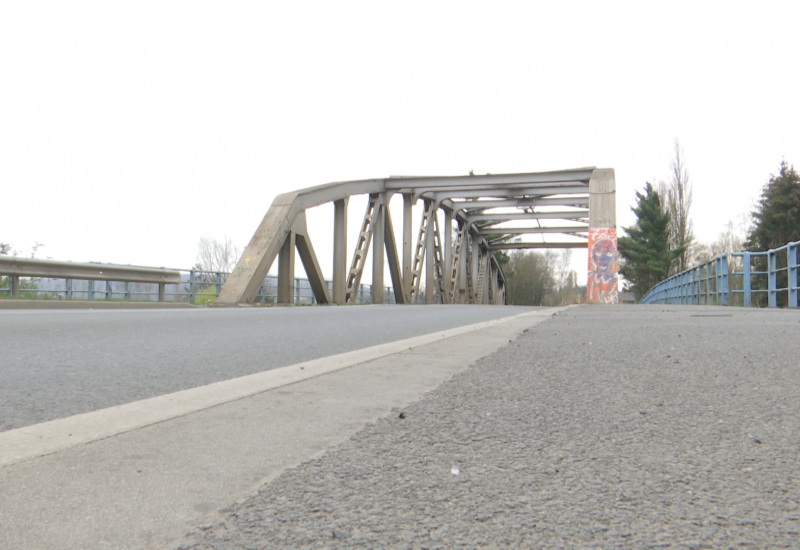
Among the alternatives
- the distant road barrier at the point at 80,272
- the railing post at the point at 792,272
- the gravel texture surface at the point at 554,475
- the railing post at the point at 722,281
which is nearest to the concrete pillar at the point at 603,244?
the railing post at the point at 722,281

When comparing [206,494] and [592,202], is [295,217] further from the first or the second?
[206,494]

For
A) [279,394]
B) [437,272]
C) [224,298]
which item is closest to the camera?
[279,394]

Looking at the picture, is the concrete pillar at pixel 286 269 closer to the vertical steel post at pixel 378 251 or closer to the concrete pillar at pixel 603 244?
the vertical steel post at pixel 378 251

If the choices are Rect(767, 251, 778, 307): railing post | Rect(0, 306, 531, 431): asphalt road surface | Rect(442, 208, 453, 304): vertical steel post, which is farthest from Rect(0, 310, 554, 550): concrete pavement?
Rect(442, 208, 453, 304): vertical steel post

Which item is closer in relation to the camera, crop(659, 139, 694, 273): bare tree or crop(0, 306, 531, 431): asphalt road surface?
crop(0, 306, 531, 431): asphalt road surface

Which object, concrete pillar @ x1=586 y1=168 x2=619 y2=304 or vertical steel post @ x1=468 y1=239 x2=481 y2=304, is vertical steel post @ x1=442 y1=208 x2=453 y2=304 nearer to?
vertical steel post @ x1=468 y1=239 x2=481 y2=304

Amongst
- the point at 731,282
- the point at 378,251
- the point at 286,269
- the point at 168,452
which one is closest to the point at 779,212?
the point at 731,282

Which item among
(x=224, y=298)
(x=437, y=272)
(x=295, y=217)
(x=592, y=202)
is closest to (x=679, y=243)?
(x=437, y=272)

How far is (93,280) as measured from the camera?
45.1ft

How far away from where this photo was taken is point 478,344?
473cm

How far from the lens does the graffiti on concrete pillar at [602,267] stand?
18.9m

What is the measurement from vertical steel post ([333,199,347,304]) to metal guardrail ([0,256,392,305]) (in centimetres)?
306

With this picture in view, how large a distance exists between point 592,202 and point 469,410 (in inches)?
750

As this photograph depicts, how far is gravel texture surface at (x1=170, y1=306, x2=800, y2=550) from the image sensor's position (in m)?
1.27
